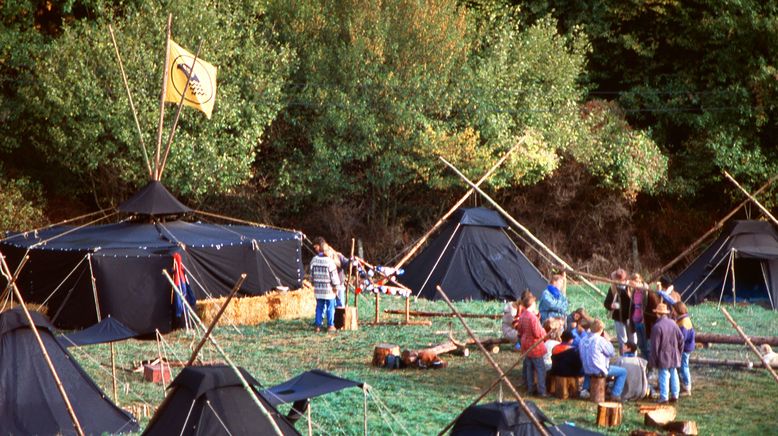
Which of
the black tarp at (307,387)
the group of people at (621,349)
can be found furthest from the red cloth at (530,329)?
the black tarp at (307,387)

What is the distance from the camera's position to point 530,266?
78.7ft

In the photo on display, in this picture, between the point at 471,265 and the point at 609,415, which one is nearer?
the point at 609,415

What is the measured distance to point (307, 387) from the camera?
10727mm

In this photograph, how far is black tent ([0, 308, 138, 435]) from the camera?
11.1m

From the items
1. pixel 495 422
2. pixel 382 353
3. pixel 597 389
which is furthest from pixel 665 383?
pixel 495 422

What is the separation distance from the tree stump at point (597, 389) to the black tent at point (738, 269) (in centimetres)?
1001

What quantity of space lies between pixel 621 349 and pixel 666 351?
1719mm

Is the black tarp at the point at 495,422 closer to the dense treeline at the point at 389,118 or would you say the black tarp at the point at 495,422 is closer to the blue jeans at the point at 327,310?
the blue jeans at the point at 327,310

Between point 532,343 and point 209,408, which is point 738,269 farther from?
point 209,408

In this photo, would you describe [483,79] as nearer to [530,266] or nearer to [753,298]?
[530,266]

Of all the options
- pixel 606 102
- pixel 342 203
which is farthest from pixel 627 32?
pixel 342 203

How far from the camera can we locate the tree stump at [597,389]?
1311 centimetres

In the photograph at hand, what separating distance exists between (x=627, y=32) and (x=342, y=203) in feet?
33.2

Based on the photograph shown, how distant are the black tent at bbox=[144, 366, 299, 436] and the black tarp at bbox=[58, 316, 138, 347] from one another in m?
3.59
